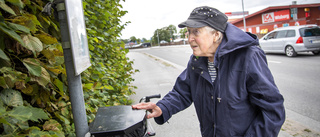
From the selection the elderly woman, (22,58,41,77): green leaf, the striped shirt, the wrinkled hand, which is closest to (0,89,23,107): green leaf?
(22,58,41,77): green leaf

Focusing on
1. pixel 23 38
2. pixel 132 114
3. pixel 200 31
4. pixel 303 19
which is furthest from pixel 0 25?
pixel 303 19

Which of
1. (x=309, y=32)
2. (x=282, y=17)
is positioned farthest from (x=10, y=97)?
(x=282, y=17)

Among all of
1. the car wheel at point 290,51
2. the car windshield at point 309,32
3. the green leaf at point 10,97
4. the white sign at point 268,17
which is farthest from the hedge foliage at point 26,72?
the white sign at point 268,17

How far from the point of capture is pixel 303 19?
31.6 metres

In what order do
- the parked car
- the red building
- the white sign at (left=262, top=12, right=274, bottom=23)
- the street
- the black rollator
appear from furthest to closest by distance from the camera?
the white sign at (left=262, top=12, right=274, bottom=23), the red building, the parked car, the street, the black rollator

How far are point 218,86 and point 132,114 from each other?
693 millimetres

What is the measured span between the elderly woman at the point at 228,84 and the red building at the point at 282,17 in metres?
31.6

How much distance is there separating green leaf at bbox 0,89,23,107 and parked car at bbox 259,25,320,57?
42.3ft

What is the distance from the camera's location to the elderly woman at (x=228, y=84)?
1.51 metres

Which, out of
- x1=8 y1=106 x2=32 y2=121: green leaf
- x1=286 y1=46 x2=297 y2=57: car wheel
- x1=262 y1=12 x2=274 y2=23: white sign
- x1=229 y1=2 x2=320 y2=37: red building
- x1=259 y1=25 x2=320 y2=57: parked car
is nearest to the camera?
x1=8 y1=106 x2=32 y2=121: green leaf

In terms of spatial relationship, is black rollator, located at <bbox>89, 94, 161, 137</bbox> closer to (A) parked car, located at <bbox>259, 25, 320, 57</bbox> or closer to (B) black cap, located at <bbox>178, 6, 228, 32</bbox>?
(B) black cap, located at <bbox>178, 6, 228, 32</bbox>

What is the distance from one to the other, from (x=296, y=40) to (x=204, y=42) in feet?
38.5

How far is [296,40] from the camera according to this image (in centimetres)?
1143

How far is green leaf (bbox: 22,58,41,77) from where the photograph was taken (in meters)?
1.12
